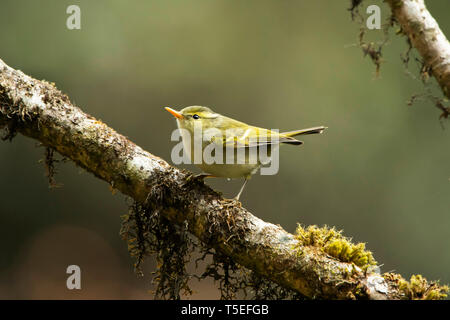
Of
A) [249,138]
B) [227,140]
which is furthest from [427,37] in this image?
[227,140]

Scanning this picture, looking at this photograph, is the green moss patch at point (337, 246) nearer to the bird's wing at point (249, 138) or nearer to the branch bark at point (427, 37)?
the bird's wing at point (249, 138)

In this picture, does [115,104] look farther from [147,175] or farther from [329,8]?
[147,175]

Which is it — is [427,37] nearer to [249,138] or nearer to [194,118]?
[249,138]

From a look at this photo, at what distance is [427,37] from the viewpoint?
3020mm

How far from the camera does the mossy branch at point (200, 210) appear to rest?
93.4 inches

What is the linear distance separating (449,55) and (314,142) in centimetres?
431

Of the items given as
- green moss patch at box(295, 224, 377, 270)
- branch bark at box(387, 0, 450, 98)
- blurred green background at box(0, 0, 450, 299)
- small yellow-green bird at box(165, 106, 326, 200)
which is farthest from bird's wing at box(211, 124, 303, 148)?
blurred green background at box(0, 0, 450, 299)

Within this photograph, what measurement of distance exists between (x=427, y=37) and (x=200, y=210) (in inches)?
78.2

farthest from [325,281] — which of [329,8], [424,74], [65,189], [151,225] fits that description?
[329,8]

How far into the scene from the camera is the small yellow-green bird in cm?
305

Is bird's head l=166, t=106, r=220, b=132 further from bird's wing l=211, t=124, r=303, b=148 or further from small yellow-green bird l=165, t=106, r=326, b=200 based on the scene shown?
bird's wing l=211, t=124, r=303, b=148

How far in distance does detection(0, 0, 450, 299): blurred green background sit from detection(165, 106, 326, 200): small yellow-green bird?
11.8 ft

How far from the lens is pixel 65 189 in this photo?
6723 millimetres
